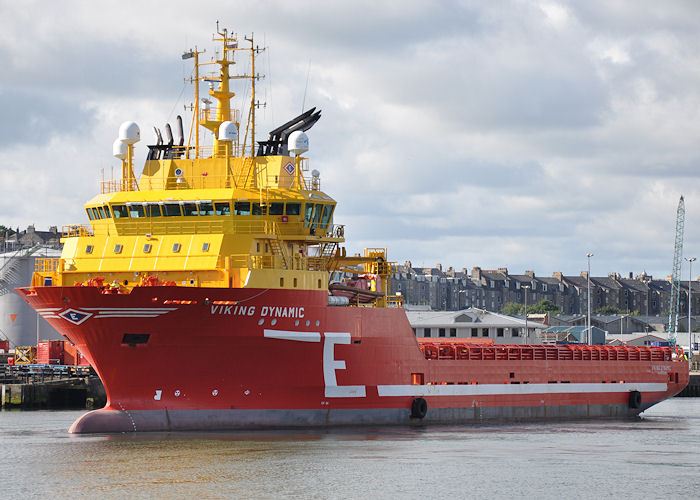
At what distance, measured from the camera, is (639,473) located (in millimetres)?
30031

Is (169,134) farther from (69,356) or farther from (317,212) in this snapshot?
(69,356)

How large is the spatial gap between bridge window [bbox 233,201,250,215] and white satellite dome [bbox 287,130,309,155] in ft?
10.4

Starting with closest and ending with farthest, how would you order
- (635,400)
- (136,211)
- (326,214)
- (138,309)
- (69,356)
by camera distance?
1. (138,309)
2. (136,211)
3. (326,214)
4. (635,400)
5. (69,356)

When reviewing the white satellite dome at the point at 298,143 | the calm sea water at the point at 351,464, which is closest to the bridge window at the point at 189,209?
the white satellite dome at the point at 298,143

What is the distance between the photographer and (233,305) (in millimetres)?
34188

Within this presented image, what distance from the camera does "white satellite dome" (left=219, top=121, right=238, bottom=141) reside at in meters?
37.7

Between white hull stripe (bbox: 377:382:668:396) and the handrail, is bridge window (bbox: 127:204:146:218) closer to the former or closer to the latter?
white hull stripe (bbox: 377:382:668:396)

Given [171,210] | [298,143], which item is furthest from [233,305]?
[298,143]

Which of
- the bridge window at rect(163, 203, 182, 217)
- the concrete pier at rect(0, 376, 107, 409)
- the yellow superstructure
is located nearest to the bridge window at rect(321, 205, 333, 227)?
the yellow superstructure

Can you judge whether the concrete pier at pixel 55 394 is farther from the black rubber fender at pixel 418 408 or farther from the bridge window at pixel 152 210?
the black rubber fender at pixel 418 408

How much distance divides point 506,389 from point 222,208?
13.6m

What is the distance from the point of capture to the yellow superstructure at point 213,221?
3553cm

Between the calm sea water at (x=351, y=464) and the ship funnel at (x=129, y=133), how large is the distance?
31.9 ft

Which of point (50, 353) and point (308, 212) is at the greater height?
point (308, 212)
